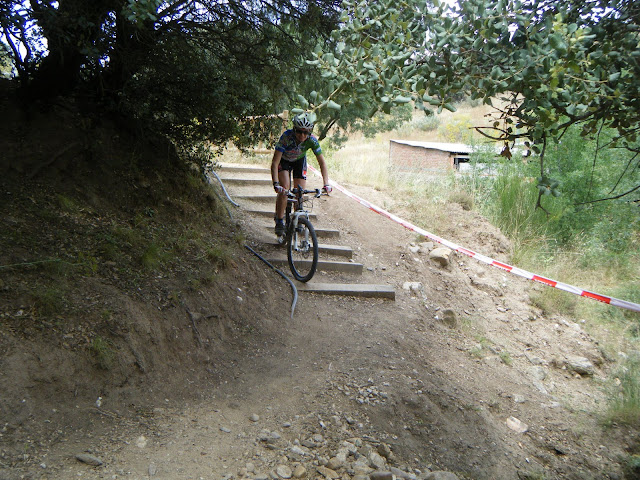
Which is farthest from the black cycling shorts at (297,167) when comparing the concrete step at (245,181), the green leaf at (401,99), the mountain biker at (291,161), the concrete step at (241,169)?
the green leaf at (401,99)

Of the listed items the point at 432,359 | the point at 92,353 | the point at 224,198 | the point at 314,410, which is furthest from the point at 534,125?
the point at 224,198

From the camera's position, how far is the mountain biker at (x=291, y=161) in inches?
257

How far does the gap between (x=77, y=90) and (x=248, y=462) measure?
5016mm

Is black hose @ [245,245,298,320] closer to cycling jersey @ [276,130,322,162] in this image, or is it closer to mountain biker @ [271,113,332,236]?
mountain biker @ [271,113,332,236]

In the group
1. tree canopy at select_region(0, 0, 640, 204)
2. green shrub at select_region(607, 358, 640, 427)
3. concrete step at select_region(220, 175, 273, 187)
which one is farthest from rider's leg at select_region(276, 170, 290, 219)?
green shrub at select_region(607, 358, 640, 427)

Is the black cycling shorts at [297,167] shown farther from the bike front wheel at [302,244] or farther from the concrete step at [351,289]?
the concrete step at [351,289]

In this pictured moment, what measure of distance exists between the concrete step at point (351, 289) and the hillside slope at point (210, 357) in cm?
16

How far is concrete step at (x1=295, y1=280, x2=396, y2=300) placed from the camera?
22.3ft

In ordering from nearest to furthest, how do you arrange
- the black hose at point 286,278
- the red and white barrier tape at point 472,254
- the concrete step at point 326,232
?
1. the black hose at point 286,278
2. the red and white barrier tape at point 472,254
3. the concrete step at point 326,232

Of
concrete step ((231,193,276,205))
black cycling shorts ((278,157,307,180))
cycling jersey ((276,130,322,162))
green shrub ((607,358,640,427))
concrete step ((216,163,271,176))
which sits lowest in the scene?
green shrub ((607,358,640,427))

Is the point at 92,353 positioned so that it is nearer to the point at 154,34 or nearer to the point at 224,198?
the point at 154,34

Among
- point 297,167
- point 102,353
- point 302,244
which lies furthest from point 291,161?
point 102,353

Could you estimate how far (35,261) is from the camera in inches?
174

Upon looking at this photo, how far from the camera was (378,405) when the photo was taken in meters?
4.55
